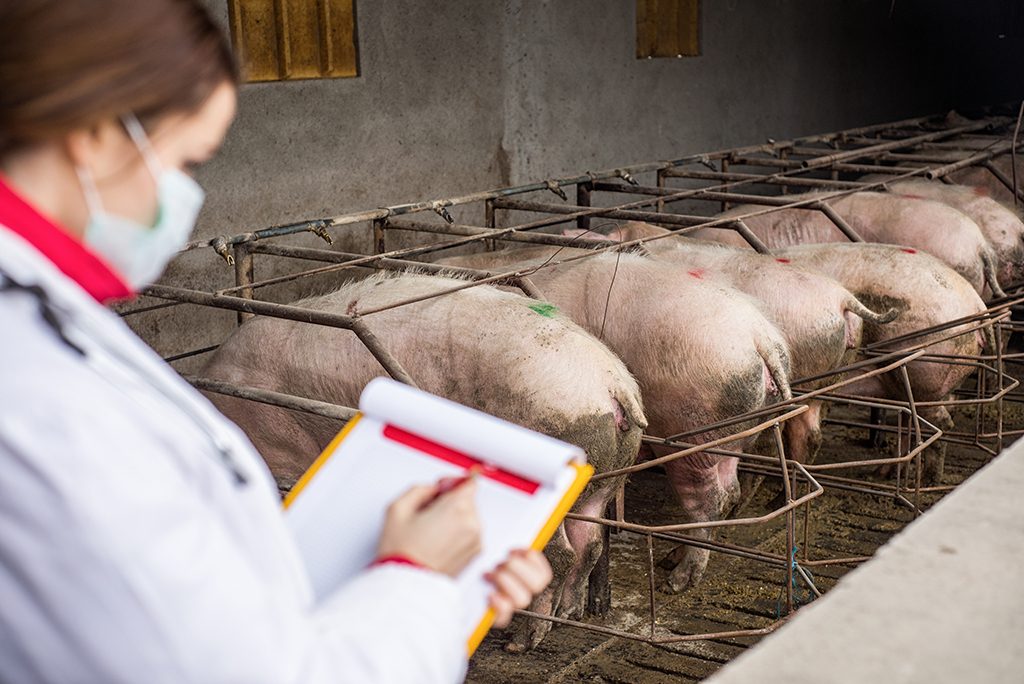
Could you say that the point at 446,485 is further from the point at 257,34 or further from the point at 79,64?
the point at 257,34

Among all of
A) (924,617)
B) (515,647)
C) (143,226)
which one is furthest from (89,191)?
(515,647)

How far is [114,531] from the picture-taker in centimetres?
85

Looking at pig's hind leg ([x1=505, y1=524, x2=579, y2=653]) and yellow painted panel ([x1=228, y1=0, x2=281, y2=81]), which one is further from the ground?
yellow painted panel ([x1=228, y1=0, x2=281, y2=81])

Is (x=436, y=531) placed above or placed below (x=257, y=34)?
below

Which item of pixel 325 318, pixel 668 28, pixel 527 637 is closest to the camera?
pixel 325 318

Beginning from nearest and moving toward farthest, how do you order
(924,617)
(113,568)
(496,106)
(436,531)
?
(113,568), (436,531), (924,617), (496,106)

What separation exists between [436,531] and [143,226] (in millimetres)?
407

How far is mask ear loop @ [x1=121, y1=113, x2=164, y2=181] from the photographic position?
37.3 inches

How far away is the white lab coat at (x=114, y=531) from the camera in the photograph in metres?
0.85

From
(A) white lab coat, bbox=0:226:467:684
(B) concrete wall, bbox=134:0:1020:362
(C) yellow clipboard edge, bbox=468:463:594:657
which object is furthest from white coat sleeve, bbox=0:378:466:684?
(B) concrete wall, bbox=134:0:1020:362

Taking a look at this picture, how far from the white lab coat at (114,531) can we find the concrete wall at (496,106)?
181 inches

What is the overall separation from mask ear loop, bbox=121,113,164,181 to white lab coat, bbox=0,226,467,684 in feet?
0.40

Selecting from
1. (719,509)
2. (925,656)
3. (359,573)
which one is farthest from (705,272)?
(359,573)

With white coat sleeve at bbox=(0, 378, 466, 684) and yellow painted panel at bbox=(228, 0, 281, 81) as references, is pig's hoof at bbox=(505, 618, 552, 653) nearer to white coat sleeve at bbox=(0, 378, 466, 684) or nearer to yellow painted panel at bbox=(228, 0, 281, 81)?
white coat sleeve at bbox=(0, 378, 466, 684)
